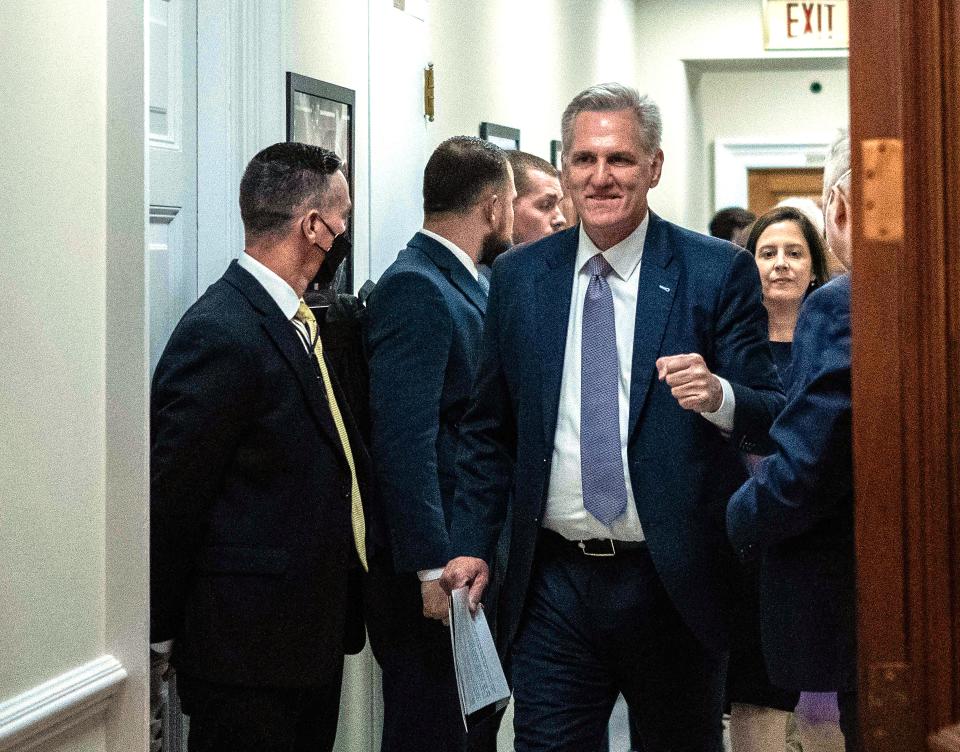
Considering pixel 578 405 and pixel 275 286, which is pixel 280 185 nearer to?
pixel 275 286

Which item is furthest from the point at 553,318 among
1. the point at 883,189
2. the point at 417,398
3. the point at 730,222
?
the point at 730,222

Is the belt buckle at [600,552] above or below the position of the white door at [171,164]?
below

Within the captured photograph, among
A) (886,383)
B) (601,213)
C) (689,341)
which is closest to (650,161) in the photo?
(601,213)

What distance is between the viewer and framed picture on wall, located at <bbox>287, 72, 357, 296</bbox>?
3172 mm

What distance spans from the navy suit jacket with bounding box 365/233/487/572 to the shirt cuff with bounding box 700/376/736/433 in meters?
0.76

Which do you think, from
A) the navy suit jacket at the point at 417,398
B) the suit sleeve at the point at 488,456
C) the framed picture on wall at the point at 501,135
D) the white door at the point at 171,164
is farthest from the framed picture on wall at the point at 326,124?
the framed picture on wall at the point at 501,135

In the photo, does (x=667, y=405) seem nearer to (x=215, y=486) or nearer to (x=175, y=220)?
(x=215, y=486)

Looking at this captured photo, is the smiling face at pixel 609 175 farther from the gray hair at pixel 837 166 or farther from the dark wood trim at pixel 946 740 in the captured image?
the dark wood trim at pixel 946 740

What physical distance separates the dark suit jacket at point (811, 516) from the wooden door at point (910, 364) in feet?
1.77

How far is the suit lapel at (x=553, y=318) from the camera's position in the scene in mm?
2439

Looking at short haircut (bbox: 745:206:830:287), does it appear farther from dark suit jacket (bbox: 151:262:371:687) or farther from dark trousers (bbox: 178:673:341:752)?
dark trousers (bbox: 178:673:341:752)

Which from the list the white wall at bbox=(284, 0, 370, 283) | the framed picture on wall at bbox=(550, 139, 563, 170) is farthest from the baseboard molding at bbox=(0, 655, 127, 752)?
the framed picture on wall at bbox=(550, 139, 563, 170)

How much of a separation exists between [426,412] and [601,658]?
2.27ft

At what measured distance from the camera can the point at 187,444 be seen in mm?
2332
